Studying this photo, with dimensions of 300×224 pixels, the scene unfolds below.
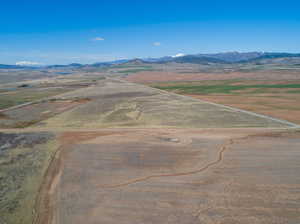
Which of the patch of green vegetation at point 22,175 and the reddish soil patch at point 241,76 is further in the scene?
the reddish soil patch at point 241,76

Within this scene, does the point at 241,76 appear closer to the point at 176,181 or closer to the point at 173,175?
the point at 173,175

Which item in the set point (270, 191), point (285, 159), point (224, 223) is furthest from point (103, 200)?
point (285, 159)

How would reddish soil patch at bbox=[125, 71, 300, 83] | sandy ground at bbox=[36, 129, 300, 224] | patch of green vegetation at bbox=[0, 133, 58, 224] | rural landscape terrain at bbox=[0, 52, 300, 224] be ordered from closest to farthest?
sandy ground at bbox=[36, 129, 300, 224]
rural landscape terrain at bbox=[0, 52, 300, 224]
patch of green vegetation at bbox=[0, 133, 58, 224]
reddish soil patch at bbox=[125, 71, 300, 83]

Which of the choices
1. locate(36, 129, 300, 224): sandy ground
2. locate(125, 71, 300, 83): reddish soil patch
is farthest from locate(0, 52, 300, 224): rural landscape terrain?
locate(125, 71, 300, 83): reddish soil patch

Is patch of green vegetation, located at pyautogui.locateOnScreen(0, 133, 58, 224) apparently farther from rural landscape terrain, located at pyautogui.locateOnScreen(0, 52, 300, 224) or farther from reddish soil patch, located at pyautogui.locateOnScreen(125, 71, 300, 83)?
reddish soil patch, located at pyautogui.locateOnScreen(125, 71, 300, 83)

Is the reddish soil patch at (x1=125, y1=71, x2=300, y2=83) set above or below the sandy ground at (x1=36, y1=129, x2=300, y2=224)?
above

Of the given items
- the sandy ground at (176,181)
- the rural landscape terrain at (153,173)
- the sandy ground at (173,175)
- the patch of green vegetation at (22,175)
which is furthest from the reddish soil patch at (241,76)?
the patch of green vegetation at (22,175)

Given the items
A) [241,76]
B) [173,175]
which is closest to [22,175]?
[173,175]

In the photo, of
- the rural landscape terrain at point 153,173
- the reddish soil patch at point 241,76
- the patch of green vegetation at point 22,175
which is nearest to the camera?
the rural landscape terrain at point 153,173

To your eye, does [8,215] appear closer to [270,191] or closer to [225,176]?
[225,176]

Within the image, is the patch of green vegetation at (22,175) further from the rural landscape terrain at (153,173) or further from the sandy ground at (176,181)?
the sandy ground at (176,181)
